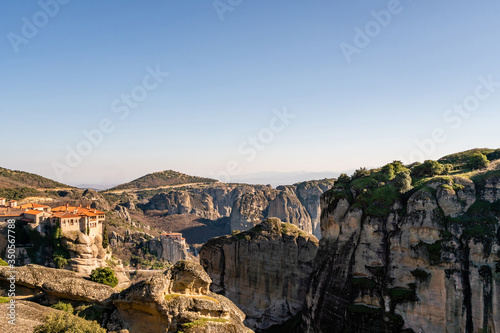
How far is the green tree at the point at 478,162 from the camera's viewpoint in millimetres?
38031

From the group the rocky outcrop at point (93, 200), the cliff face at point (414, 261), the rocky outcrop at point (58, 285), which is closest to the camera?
the rocky outcrop at point (58, 285)

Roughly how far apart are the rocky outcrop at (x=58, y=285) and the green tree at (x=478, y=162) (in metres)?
34.2

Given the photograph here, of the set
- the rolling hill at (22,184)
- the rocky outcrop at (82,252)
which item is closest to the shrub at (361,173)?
the rocky outcrop at (82,252)

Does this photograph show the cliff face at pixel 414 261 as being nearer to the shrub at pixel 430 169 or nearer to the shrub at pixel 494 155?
the shrub at pixel 430 169

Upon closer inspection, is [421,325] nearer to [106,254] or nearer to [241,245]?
[241,245]

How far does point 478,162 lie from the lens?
38.5 meters

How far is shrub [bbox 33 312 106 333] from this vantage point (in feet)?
54.1

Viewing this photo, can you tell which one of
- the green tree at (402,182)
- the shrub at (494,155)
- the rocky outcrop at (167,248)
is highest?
the shrub at (494,155)

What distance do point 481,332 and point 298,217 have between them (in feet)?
442

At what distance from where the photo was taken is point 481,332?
28.8 metres

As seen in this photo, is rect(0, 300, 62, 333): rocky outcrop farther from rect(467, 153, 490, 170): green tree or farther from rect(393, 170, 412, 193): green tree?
rect(467, 153, 490, 170): green tree

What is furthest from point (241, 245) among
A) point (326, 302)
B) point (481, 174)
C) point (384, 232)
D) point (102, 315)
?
point (102, 315)

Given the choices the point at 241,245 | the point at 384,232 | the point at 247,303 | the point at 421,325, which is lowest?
the point at 247,303

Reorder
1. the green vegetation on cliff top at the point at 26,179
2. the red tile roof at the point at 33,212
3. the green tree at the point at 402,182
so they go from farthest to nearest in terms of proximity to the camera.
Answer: the green vegetation on cliff top at the point at 26,179, the red tile roof at the point at 33,212, the green tree at the point at 402,182
